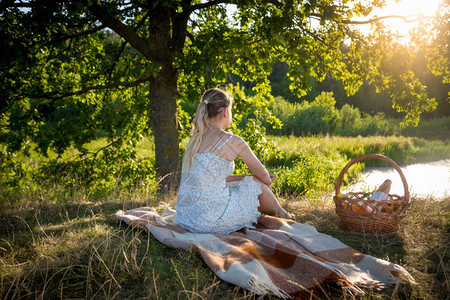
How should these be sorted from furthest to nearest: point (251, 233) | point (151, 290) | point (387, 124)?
point (387, 124)
point (251, 233)
point (151, 290)

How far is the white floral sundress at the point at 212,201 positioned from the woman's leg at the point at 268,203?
0.25 m

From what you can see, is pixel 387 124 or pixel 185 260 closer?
pixel 185 260

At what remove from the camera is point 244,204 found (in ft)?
10.6

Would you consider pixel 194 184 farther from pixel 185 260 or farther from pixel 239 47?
pixel 239 47

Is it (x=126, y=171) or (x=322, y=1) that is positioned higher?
(x=322, y=1)

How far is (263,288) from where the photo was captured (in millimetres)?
1990

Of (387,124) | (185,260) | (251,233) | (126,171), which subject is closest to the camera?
(185,260)

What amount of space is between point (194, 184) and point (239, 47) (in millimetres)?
1937

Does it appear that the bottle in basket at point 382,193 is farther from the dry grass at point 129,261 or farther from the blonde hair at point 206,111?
the blonde hair at point 206,111

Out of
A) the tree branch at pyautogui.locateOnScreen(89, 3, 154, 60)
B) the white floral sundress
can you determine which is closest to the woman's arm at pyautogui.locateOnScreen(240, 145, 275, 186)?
the white floral sundress

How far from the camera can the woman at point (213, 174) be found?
10.2 feet

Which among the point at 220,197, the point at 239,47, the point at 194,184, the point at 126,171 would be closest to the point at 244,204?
the point at 220,197

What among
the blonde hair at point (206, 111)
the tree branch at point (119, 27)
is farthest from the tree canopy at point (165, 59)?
the blonde hair at point (206, 111)

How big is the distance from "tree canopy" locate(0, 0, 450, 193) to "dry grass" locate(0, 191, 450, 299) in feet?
6.33
